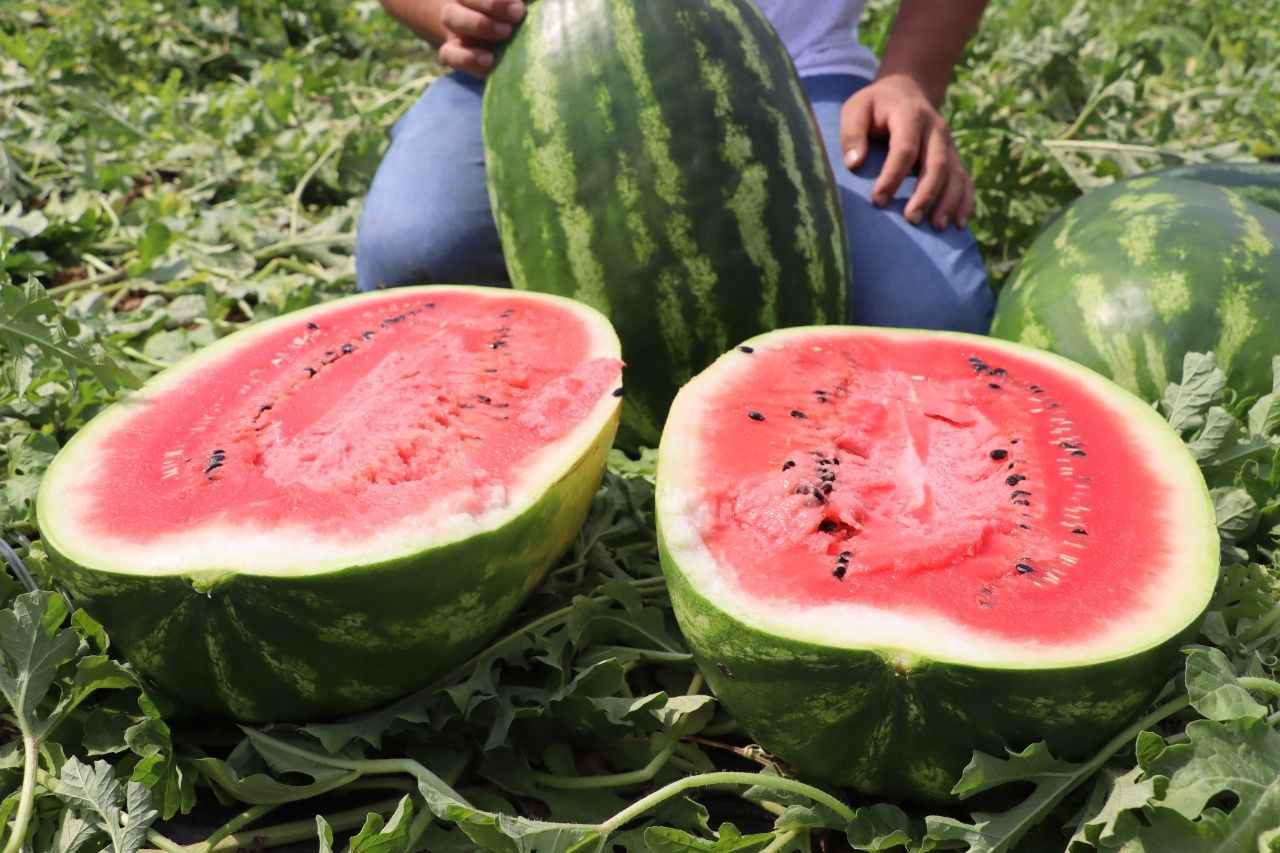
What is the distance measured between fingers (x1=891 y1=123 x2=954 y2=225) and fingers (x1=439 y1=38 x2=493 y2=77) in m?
1.07

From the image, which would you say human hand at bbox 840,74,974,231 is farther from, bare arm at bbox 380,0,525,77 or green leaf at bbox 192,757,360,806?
green leaf at bbox 192,757,360,806

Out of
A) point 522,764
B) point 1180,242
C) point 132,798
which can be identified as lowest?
point 522,764

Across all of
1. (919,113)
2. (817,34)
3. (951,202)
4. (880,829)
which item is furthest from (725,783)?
(817,34)

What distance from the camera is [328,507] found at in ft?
5.42

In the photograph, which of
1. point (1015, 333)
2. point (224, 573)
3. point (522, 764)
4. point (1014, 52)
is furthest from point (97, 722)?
point (1014, 52)

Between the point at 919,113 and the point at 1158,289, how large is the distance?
0.87 m

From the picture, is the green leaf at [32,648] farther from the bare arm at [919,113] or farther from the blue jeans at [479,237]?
the bare arm at [919,113]

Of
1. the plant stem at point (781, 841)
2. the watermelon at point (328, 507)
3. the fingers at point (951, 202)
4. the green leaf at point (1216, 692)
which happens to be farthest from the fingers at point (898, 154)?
the plant stem at point (781, 841)

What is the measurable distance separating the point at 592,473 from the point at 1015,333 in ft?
3.60

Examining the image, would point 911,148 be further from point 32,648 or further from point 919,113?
point 32,648

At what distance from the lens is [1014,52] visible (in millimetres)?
4242

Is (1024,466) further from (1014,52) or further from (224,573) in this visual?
(1014,52)

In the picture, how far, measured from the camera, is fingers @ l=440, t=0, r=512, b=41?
2539mm

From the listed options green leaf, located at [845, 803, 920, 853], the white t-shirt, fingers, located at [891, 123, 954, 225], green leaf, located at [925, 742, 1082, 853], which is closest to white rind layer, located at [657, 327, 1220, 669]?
green leaf, located at [925, 742, 1082, 853]
